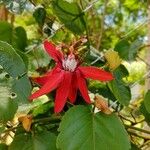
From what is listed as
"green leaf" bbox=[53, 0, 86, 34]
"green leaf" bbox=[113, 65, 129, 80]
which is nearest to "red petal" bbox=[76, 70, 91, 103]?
"green leaf" bbox=[113, 65, 129, 80]

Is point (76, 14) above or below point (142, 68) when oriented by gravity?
above

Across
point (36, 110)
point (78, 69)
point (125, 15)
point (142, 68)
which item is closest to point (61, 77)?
point (78, 69)

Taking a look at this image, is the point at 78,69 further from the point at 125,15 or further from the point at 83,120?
the point at 125,15

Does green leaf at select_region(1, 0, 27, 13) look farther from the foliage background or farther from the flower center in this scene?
the flower center

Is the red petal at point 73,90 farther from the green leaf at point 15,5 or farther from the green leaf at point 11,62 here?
the green leaf at point 15,5

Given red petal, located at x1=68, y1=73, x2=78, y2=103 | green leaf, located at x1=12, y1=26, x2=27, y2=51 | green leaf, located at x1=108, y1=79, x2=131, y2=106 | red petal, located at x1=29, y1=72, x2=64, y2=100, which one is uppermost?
red petal, located at x1=29, y1=72, x2=64, y2=100
